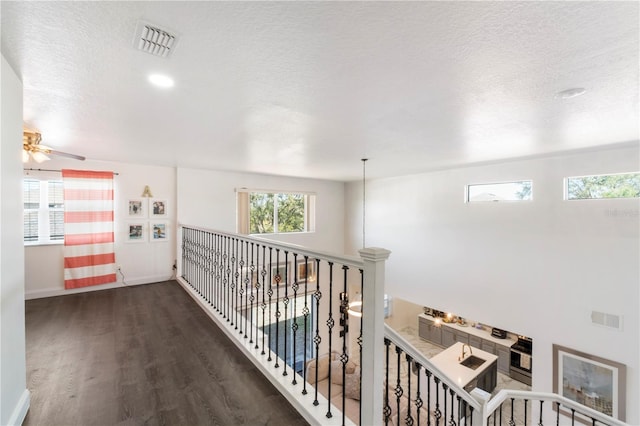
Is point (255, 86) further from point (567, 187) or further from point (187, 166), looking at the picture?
point (567, 187)

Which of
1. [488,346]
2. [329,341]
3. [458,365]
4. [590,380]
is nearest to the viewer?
[329,341]

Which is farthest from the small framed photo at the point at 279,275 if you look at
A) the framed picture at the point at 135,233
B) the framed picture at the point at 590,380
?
the framed picture at the point at 590,380

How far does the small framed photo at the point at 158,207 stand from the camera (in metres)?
5.31

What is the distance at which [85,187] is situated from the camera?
4.64 meters

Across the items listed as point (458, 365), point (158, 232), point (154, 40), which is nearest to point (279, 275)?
point (154, 40)

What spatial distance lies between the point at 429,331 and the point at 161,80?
9.71m

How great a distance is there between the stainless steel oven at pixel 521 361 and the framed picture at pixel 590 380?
3060 millimetres

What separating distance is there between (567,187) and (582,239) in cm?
83

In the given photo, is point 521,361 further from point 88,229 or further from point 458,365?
point 88,229

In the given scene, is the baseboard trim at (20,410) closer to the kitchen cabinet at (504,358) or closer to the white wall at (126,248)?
the white wall at (126,248)

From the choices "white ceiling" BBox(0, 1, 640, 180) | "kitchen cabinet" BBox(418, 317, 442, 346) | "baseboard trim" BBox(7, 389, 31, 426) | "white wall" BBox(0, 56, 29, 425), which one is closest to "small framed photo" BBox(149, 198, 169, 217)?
"white ceiling" BBox(0, 1, 640, 180)

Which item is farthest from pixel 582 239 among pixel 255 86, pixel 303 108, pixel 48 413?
pixel 48 413

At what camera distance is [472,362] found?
6.46 meters

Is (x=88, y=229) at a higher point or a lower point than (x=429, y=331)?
higher
